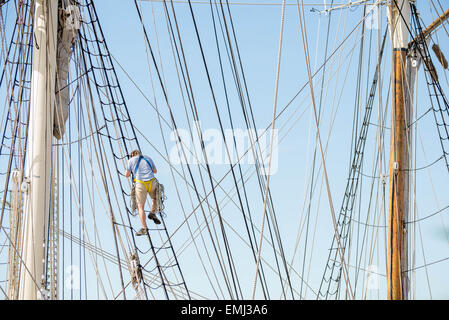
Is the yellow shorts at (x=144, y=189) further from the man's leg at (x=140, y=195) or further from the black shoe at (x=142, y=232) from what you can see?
the black shoe at (x=142, y=232)

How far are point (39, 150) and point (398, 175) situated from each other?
5460 mm

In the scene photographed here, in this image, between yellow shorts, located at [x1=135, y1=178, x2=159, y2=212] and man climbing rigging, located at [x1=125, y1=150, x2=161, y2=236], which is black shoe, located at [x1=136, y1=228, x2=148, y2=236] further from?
yellow shorts, located at [x1=135, y1=178, x2=159, y2=212]

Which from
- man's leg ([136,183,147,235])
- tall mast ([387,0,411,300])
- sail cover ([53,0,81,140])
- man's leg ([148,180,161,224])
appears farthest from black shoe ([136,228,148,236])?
tall mast ([387,0,411,300])

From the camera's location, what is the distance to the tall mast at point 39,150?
830cm

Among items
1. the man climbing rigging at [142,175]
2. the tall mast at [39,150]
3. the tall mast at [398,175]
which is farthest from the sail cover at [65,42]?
the tall mast at [398,175]

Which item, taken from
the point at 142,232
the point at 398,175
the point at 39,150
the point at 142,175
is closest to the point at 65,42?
the point at 39,150

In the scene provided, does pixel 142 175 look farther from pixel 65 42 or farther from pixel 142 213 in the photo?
pixel 65 42

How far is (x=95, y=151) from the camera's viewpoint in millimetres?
9094

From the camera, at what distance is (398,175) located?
460 inches

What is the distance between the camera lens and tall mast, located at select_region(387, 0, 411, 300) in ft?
36.5

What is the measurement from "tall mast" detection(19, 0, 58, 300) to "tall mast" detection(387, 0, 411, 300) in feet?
15.4
